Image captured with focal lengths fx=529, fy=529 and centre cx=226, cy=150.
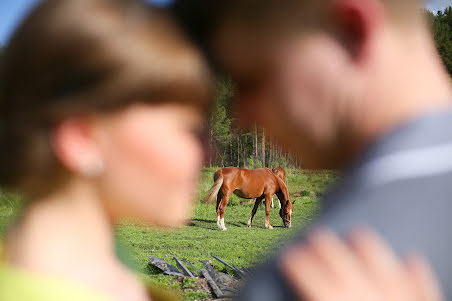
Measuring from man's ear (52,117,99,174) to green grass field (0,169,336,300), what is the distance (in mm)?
3703

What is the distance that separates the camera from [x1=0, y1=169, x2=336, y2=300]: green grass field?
6.99m

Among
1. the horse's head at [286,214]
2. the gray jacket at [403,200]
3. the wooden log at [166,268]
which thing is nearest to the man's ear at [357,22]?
the gray jacket at [403,200]

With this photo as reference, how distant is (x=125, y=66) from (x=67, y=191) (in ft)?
0.81

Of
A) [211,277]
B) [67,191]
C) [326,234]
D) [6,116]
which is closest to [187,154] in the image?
[67,191]

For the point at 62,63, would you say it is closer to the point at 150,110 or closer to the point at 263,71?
the point at 150,110

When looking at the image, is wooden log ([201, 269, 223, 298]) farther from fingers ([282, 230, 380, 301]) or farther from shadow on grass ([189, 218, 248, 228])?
shadow on grass ([189, 218, 248, 228])

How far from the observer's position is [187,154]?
3.17 ft

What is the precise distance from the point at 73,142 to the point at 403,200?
575mm

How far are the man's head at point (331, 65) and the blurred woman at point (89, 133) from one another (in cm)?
19

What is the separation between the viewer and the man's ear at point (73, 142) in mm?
913

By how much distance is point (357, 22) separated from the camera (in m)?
0.68

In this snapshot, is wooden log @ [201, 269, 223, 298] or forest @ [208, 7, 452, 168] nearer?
wooden log @ [201, 269, 223, 298]

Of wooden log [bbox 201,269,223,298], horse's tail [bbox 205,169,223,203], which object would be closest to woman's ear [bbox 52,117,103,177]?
wooden log [bbox 201,269,223,298]

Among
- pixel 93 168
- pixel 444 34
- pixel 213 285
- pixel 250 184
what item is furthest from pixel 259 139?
pixel 93 168
